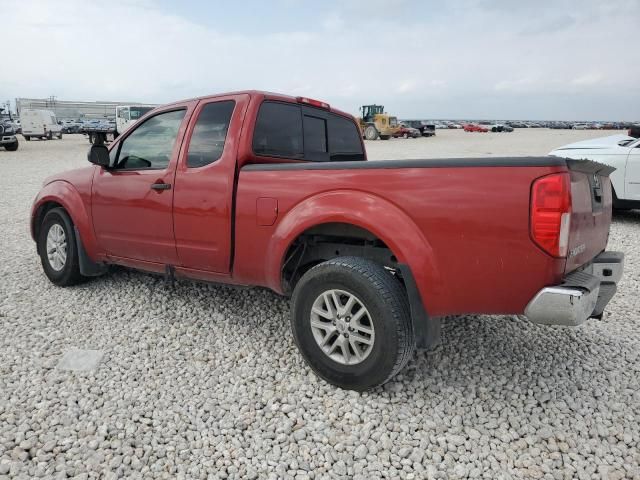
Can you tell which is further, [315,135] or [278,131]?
[315,135]

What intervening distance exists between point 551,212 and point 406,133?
37.2 m

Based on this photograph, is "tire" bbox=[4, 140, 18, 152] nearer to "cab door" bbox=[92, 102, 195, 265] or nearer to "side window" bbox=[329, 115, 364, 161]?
"cab door" bbox=[92, 102, 195, 265]

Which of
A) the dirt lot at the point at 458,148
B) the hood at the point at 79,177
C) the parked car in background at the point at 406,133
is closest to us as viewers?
the hood at the point at 79,177

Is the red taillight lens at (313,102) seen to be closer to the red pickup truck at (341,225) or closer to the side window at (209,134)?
the red pickup truck at (341,225)

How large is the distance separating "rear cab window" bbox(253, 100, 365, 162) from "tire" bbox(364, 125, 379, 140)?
98.1ft

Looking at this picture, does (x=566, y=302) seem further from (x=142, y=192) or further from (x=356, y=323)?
(x=142, y=192)

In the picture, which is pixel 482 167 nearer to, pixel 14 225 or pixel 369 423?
pixel 369 423

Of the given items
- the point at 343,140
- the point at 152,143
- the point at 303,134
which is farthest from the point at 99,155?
the point at 343,140

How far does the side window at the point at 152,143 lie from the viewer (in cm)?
397

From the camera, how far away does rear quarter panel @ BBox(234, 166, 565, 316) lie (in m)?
2.42

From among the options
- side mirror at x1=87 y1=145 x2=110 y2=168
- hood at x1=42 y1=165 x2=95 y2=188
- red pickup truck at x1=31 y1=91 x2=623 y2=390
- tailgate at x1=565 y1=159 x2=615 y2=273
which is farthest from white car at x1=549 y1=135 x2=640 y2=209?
hood at x1=42 y1=165 x2=95 y2=188

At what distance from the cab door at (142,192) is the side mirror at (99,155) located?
0.11 meters

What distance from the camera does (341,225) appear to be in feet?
10.2

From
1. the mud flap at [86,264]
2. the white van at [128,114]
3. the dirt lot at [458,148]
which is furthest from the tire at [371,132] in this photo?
the mud flap at [86,264]
